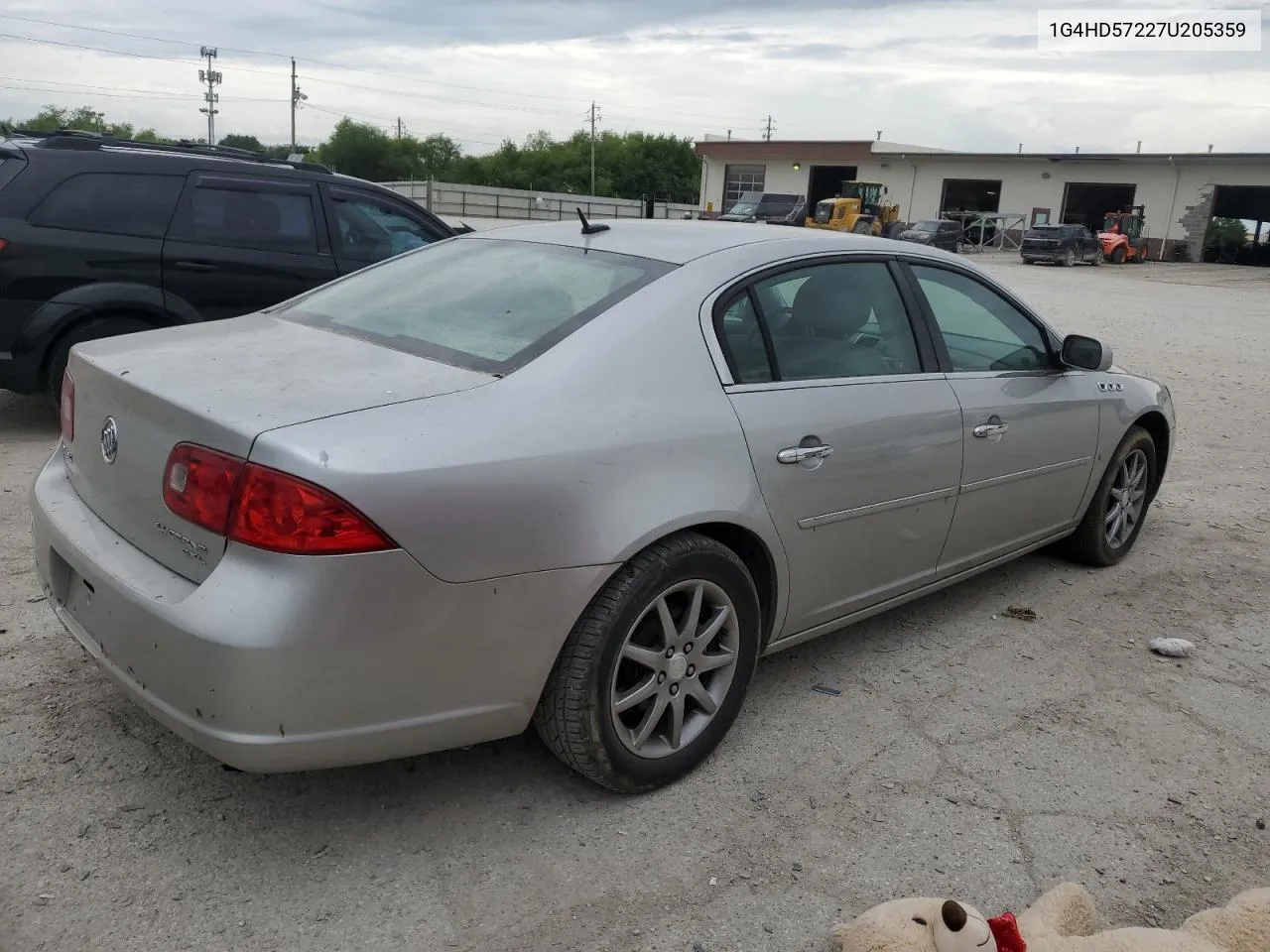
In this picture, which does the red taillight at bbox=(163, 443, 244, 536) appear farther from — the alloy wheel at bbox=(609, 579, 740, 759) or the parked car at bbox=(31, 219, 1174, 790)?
the alloy wheel at bbox=(609, 579, 740, 759)

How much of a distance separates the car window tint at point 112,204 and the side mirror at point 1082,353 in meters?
5.11

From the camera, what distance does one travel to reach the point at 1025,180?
48.4m

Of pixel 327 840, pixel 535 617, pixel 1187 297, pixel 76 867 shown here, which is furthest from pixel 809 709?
pixel 1187 297

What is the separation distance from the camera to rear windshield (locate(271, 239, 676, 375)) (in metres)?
2.84

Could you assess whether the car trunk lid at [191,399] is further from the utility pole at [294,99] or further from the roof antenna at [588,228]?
the utility pole at [294,99]

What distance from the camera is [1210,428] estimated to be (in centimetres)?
850

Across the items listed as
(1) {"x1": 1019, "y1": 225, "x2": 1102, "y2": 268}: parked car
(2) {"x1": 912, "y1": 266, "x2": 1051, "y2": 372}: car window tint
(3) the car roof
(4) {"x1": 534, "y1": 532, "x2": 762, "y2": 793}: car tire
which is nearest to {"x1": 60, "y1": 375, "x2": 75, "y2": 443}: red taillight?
(3) the car roof

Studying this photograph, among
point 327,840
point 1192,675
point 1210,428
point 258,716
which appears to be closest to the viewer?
point 258,716

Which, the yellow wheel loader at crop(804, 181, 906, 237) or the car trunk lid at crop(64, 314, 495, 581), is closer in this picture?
the car trunk lid at crop(64, 314, 495, 581)

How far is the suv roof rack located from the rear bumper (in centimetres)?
468

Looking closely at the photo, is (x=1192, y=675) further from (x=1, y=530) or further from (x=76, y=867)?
(x=1, y=530)

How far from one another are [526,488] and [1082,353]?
281cm

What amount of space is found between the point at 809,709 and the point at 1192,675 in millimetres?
1543

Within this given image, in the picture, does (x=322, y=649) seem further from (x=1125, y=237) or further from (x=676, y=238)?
(x=1125, y=237)
